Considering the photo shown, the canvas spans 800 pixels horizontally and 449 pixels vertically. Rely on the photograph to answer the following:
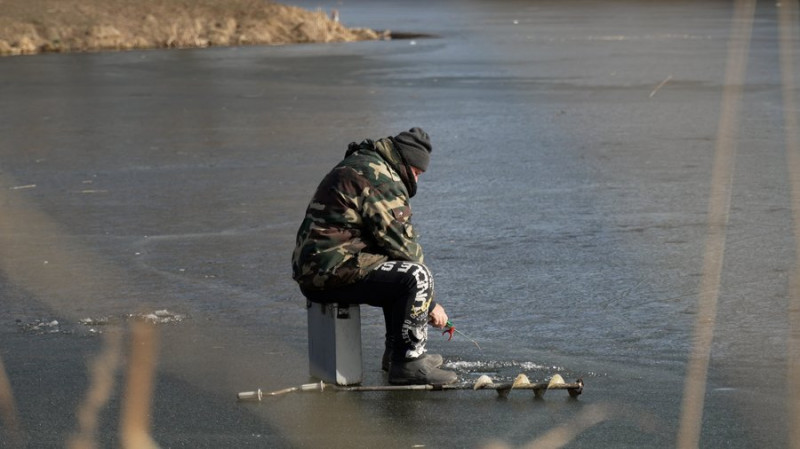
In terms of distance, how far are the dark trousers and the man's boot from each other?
0.03 metres

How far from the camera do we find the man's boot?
6.22m

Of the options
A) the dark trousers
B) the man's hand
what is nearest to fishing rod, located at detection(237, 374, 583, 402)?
the dark trousers

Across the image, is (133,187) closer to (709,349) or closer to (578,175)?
(578,175)

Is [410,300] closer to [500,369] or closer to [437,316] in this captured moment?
[437,316]

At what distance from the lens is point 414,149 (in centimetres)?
Answer: 621

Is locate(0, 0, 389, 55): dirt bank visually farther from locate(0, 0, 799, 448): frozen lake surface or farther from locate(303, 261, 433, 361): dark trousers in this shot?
locate(303, 261, 433, 361): dark trousers

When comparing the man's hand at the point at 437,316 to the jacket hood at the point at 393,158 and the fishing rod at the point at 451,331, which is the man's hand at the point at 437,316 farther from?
the jacket hood at the point at 393,158

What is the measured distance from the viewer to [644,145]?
13750 millimetres

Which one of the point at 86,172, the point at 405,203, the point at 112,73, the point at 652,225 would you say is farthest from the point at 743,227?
the point at 112,73

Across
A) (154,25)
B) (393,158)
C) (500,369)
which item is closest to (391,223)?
(393,158)

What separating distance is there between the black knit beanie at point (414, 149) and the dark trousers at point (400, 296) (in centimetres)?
43

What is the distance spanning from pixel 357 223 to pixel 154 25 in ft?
84.7

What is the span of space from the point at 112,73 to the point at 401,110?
7835 millimetres

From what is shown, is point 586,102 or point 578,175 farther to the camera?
point 586,102
